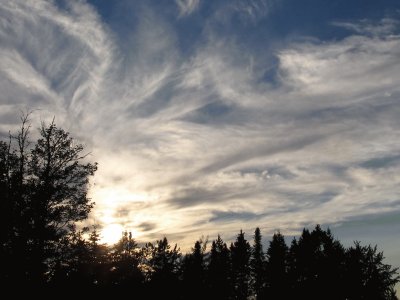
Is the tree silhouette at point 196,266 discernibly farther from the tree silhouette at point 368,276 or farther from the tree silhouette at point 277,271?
the tree silhouette at point 368,276

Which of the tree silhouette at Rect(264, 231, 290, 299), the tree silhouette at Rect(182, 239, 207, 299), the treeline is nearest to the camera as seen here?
the treeline

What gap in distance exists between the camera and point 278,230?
79000 millimetres

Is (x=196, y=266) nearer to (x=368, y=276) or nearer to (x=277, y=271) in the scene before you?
(x=277, y=271)

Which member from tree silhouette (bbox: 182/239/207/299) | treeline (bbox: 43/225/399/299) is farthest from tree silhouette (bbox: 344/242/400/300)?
tree silhouette (bbox: 182/239/207/299)

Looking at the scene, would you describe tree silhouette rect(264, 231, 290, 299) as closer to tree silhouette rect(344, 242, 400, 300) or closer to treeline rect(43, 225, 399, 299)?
treeline rect(43, 225, 399, 299)

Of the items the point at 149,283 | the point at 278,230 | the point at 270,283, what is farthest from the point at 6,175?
the point at 278,230

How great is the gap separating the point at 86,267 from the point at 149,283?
3693 millimetres

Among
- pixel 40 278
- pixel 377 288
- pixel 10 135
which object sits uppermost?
pixel 10 135

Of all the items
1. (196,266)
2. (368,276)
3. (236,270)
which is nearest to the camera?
(368,276)

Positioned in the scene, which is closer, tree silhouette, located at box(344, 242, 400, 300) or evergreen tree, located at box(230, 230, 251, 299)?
tree silhouette, located at box(344, 242, 400, 300)

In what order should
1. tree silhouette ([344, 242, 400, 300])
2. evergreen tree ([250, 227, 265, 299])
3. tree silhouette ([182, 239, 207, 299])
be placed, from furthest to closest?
evergreen tree ([250, 227, 265, 299]), tree silhouette ([182, 239, 207, 299]), tree silhouette ([344, 242, 400, 300])

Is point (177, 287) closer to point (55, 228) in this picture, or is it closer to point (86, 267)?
point (86, 267)

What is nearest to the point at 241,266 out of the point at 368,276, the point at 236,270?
the point at 236,270

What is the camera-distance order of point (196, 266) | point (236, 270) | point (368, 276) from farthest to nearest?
1. point (236, 270)
2. point (196, 266)
3. point (368, 276)
